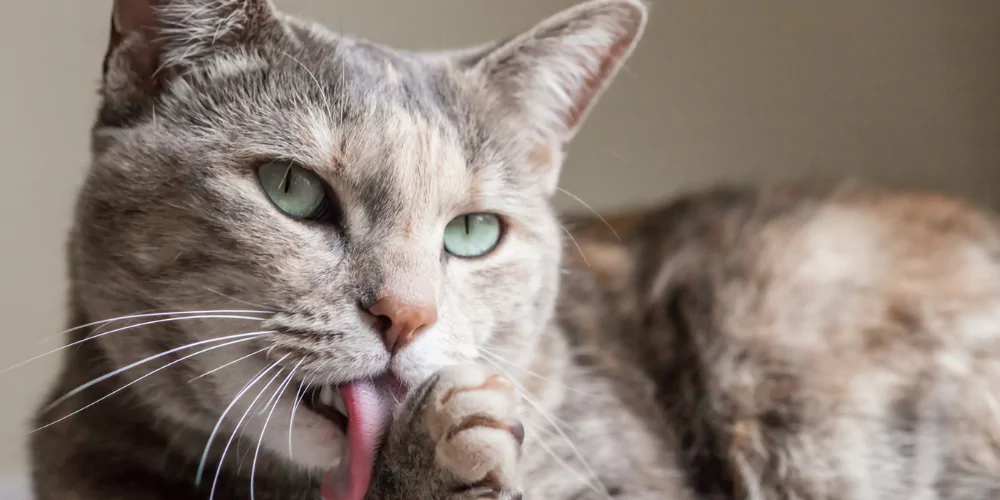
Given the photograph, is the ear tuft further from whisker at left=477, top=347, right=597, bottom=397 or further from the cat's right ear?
whisker at left=477, top=347, right=597, bottom=397

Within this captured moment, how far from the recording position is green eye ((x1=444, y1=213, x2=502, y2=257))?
1018 millimetres

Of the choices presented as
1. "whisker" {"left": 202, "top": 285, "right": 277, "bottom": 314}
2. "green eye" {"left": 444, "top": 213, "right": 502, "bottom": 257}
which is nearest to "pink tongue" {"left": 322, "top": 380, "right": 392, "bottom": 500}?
"whisker" {"left": 202, "top": 285, "right": 277, "bottom": 314}

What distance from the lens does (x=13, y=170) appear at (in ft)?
5.03

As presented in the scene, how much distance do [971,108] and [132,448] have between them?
192cm

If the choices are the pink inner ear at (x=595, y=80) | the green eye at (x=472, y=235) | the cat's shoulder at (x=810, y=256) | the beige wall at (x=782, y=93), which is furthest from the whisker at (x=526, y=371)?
the beige wall at (x=782, y=93)

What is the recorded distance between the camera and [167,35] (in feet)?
3.16

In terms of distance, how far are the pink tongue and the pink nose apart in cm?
5

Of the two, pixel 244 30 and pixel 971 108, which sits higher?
pixel 971 108

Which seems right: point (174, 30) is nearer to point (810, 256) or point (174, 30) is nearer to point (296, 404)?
point (296, 404)

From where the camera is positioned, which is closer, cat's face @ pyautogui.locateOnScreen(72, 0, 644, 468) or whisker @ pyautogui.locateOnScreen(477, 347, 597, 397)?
cat's face @ pyautogui.locateOnScreen(72, 0, 644, 468)

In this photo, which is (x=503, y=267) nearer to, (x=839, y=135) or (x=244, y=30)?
(x=244, y=30)

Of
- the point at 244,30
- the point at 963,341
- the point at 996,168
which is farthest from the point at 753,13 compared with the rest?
the point at 244,30

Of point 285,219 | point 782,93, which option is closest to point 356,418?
point 285,219

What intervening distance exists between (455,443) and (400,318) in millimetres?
131
